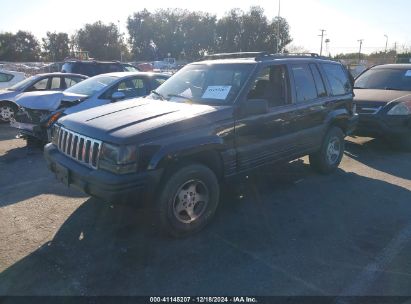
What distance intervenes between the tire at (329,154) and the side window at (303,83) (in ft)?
3.00

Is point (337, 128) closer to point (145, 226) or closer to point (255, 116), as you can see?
point (255, 116)

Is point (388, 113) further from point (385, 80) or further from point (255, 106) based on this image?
point (255, 106)

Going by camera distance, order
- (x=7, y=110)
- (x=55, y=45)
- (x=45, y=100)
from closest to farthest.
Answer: (x=45, y=100)
(x=7, y=110)
(x=55, y=45)

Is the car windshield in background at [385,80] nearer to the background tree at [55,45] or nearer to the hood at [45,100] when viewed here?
the hood at [45,100]

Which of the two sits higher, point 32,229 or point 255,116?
point 255,116

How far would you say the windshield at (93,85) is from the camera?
774 centimetres

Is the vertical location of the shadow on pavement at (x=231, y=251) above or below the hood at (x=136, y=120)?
below

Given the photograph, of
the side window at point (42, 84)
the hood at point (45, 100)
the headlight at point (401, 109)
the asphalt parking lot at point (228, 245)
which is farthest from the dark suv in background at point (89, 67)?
the headlight at point (401, 109)

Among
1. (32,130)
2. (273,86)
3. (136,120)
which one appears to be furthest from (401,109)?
(32,130)

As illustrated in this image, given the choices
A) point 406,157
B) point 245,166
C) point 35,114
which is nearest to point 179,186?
point 245,166

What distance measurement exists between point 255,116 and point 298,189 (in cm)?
164

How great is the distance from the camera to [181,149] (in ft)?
11.9

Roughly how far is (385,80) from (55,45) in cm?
7171

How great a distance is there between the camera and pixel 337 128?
6.19 m
